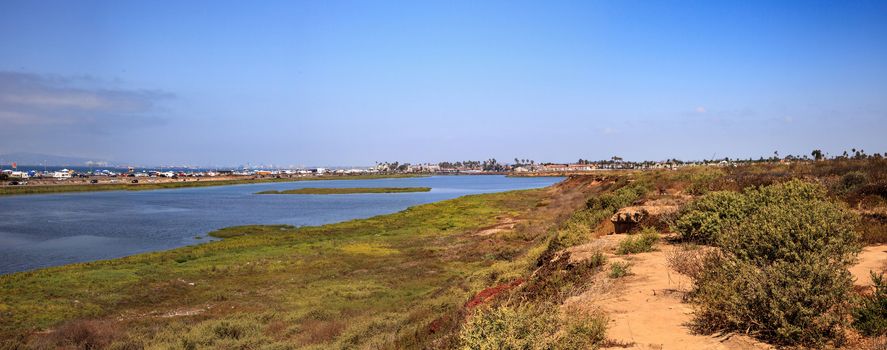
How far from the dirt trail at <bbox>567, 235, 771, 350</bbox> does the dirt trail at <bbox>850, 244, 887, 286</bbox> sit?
10.0ft

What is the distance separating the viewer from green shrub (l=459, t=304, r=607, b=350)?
683 centimetres

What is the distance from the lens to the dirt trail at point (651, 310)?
7446 mm

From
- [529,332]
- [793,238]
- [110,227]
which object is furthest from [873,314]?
[110,227]

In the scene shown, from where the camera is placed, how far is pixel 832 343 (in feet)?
21.3

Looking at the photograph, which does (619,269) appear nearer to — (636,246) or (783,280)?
(636,246)

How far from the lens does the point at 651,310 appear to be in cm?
933

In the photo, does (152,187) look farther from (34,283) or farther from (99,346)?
(99,346)

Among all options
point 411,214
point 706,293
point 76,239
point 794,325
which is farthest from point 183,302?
point 411,214

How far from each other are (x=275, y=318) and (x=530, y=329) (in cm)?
1223

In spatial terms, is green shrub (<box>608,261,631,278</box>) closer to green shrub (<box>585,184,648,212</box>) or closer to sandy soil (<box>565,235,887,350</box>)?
sandy soil (<box>565,235,887,350</box>)

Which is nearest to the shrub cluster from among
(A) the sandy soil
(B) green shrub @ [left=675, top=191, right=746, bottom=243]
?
(A) the sandy soil

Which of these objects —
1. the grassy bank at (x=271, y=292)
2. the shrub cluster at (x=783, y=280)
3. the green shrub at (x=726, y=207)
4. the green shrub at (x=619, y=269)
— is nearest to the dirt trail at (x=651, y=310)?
the green shrub at (x=619, y=269)

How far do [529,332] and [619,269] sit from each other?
6045mm

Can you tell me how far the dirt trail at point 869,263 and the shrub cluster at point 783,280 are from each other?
0.65m
